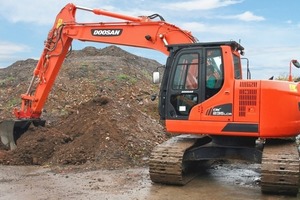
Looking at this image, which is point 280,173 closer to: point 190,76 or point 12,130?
point 190,76

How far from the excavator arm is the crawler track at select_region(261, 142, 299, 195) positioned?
3000 millimetres

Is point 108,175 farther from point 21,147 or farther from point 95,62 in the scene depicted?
point 95,62

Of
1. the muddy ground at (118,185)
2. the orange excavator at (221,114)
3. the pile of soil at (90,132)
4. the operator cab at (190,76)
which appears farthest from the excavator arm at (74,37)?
the muddy ground at (118,185)

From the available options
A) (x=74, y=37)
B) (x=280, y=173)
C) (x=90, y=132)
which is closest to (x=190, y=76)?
(x=280, y=173)

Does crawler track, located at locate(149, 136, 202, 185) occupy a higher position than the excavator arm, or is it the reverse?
the excavator arm

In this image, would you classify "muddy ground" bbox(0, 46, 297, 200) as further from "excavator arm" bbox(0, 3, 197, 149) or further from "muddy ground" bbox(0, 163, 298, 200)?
"excavator arm" bbox(0, 3, 197, 149)

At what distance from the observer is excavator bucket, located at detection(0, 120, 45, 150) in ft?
36.0

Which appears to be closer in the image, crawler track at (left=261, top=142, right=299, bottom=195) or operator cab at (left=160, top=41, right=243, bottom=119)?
crawler track at (left=261, top=142, right=299, bottom=195)

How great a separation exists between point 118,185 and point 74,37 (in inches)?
170

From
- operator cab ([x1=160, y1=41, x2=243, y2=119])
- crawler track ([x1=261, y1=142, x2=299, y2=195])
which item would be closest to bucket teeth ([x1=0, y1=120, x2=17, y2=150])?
operator cab ([x1=160, y1=41, x2=243, y2=119])

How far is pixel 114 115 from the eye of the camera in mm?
11367

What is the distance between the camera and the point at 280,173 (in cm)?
693

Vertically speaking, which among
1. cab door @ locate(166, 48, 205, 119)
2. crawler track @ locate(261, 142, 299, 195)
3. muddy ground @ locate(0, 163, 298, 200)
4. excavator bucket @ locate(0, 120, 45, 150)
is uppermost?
cab door @ locate(166, 48, 205, 119)

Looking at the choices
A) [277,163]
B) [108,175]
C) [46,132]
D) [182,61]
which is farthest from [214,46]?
[46,132]
